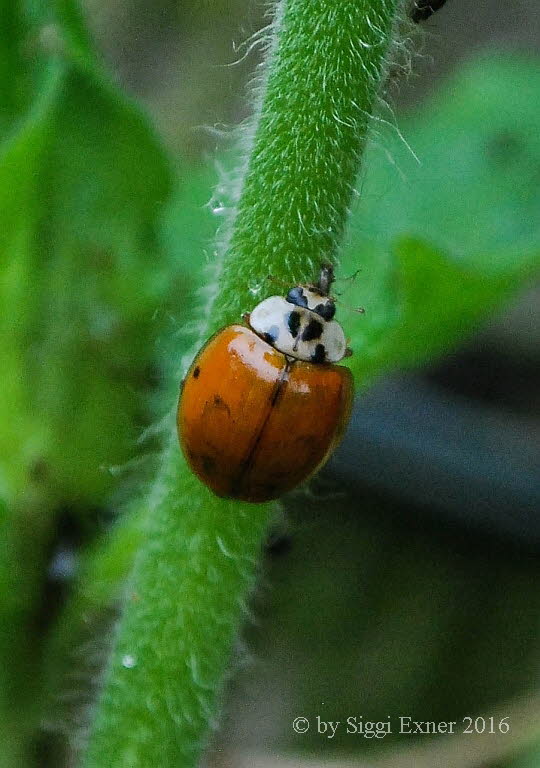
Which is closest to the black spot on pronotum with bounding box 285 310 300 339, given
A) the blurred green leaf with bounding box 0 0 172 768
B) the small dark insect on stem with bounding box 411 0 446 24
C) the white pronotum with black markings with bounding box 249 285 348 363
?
the white pronotum with black markings with bounding box 249 285 348 363

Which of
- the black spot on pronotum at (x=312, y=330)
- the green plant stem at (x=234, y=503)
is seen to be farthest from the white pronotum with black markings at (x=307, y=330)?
the green plant stem at (x=234, y=503)

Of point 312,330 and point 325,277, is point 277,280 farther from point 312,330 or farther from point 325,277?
point 312,330

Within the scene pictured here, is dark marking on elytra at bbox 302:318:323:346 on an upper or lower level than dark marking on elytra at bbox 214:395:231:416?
upper

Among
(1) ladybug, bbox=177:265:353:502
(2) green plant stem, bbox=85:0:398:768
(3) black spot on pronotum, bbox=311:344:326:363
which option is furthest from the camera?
(3) black spot on pronotum, bbox=311:344:326:363

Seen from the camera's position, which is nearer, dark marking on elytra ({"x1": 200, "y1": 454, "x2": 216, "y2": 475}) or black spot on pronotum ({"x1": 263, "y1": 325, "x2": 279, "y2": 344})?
dark marking on elytra ({"x1": 200, "y1": 454, "x2": 216, "y2": 475})

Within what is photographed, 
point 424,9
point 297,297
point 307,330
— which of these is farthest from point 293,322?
point 424,9

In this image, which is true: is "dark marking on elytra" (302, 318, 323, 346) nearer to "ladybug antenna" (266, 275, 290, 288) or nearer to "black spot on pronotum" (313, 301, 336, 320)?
"black spot on pronotum" (313, 301, 336, 320)

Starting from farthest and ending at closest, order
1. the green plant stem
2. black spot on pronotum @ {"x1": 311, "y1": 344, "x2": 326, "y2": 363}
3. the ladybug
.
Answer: black spot on pronotum @ {"x1": 311, "y1": 344, "x2": 326, "y2": 363}, the ladybug, the green plant stem
